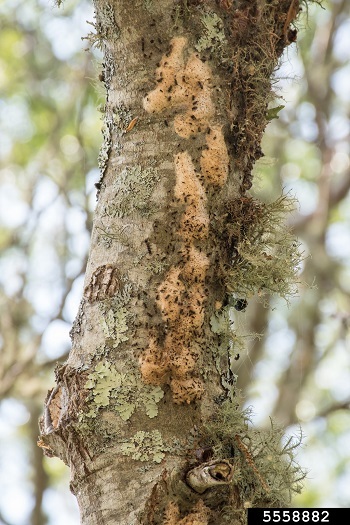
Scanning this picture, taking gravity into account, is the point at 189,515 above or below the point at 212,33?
below

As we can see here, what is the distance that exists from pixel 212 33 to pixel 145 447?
0.83 metres

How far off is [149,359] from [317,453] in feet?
17.6

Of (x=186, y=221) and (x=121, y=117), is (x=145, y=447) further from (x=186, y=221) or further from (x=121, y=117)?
(x=121, y=117)

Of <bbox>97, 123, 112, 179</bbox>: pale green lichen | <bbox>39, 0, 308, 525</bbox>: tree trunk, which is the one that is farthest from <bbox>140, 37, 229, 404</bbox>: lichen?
<bbox>97, 123, 112, 179</bbox>: pale green lichen

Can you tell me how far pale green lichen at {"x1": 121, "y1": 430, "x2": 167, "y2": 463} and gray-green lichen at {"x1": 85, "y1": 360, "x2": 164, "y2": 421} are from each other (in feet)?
0.12

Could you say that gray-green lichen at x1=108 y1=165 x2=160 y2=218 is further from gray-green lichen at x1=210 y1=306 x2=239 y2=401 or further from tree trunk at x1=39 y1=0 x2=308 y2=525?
gray-green lichen at x1=210 y1=306 x2=239 y2=401

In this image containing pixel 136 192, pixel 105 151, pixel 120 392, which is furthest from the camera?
pixel 105 151

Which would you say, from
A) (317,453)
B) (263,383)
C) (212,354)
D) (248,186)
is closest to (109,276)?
(212,354)

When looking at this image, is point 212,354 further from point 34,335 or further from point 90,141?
point 90,141

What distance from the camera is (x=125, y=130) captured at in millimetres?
1385

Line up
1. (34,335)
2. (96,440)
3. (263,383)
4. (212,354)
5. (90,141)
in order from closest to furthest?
1. (96,440)
2. (212,354)
3. (34,335)
4. (90,141)
5. (263,383)

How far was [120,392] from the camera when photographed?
1.22 metres

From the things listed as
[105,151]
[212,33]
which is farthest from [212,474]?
[212,33]

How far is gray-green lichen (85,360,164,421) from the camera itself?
47.8 inches
